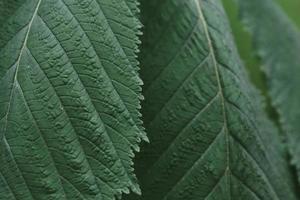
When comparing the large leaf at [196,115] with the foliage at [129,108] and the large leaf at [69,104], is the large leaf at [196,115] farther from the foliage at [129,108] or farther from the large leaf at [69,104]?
the large leaf at [69,104]

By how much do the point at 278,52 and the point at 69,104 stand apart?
28.5 inches

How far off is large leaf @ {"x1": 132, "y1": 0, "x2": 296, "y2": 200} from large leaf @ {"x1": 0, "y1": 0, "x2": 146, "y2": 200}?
0.13 metres

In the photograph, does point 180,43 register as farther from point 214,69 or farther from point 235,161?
point 235,161

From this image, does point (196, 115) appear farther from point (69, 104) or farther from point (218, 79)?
point (69, 104)

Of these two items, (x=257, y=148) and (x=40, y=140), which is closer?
(x=40, y=140)

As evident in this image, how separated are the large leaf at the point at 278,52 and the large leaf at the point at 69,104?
0.56 m

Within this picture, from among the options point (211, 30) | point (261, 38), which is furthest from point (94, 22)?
point (261, 38)

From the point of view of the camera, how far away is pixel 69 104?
0.83 m

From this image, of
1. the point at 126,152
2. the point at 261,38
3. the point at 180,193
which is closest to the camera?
the point at 126,152

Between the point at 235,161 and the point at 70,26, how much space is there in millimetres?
322

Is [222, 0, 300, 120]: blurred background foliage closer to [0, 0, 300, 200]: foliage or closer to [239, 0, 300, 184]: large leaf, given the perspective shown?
[239, 0, 300, 184]: large leaf

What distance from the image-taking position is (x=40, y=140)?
823 mm

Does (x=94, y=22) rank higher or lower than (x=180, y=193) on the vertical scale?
higher

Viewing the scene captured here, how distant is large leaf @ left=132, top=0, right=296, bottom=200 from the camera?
951mm
